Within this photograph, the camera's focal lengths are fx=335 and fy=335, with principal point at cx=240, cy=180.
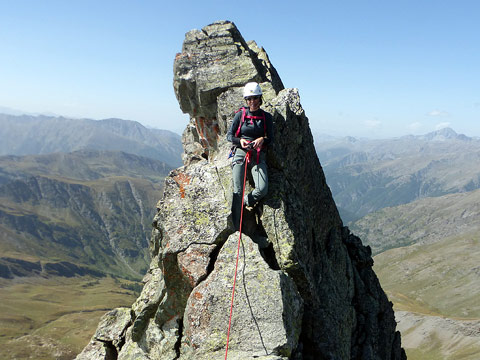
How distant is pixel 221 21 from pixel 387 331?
32.3m

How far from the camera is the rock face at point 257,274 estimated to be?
13578 millimetres

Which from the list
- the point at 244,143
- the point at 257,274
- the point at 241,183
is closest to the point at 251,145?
the point at 244,143

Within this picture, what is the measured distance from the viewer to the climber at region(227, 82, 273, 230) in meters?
16.4

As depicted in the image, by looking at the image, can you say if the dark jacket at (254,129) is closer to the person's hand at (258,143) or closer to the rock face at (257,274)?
the person's hand at (258,143)

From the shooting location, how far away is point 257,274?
14.2m

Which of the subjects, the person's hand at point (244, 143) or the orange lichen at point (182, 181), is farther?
the orange lichen at point (182, 181)

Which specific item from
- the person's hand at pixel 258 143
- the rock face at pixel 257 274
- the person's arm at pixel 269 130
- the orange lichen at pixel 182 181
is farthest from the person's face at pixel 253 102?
the orange lichen at pixel 182 181

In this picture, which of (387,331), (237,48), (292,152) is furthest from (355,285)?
(237,48)

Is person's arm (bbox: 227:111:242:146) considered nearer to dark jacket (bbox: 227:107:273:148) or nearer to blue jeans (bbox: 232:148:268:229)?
dark jacket (bbox: 227:107:273:148)

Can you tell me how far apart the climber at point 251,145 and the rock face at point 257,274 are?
2.20 feet

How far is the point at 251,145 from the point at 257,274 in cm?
611

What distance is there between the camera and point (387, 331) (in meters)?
27.6

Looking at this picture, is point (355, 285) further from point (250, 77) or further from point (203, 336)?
point (250, 77)

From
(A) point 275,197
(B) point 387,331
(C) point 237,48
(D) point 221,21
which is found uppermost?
(D) point 221,21
